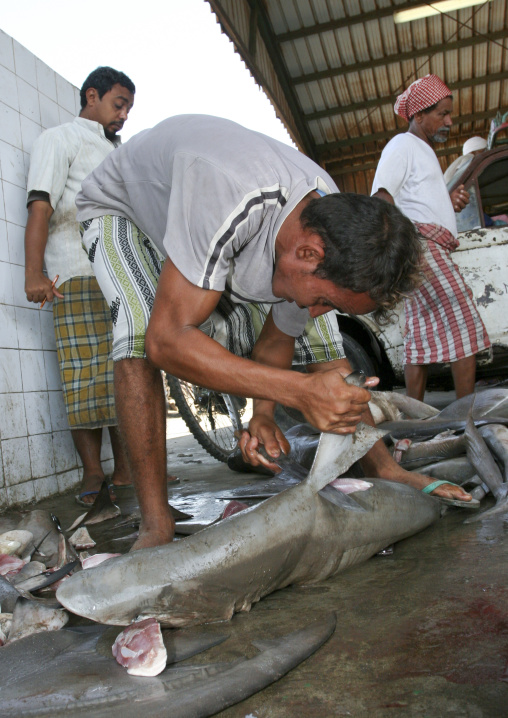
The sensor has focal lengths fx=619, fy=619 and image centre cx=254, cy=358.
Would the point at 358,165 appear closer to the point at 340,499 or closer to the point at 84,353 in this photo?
the point at 84,353

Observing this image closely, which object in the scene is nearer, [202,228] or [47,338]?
[202,228]

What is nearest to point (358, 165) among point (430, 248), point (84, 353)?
point (430, 248)

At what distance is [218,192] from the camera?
1.78m

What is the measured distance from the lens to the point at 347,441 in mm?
1770

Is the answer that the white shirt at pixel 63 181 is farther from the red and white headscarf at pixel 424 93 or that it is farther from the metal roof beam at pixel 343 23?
the metal roof beam at pixel 343 23

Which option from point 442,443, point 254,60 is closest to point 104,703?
point 442,443

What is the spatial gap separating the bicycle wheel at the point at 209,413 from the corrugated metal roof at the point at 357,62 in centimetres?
499

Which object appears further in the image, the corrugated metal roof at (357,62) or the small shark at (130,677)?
the corrugated metal roof at (357,62)

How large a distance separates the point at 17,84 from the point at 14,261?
1.16 meters

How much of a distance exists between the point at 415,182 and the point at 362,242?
8.69 feet

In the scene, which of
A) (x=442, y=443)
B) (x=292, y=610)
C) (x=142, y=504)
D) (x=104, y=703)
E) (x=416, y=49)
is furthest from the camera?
(x=416, y=49)

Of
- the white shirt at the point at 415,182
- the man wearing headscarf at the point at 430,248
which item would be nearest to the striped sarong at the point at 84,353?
the man wearing headscarf at the point at 430,248

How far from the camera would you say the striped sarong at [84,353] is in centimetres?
356

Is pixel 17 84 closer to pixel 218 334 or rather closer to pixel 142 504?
pixel 218 334
